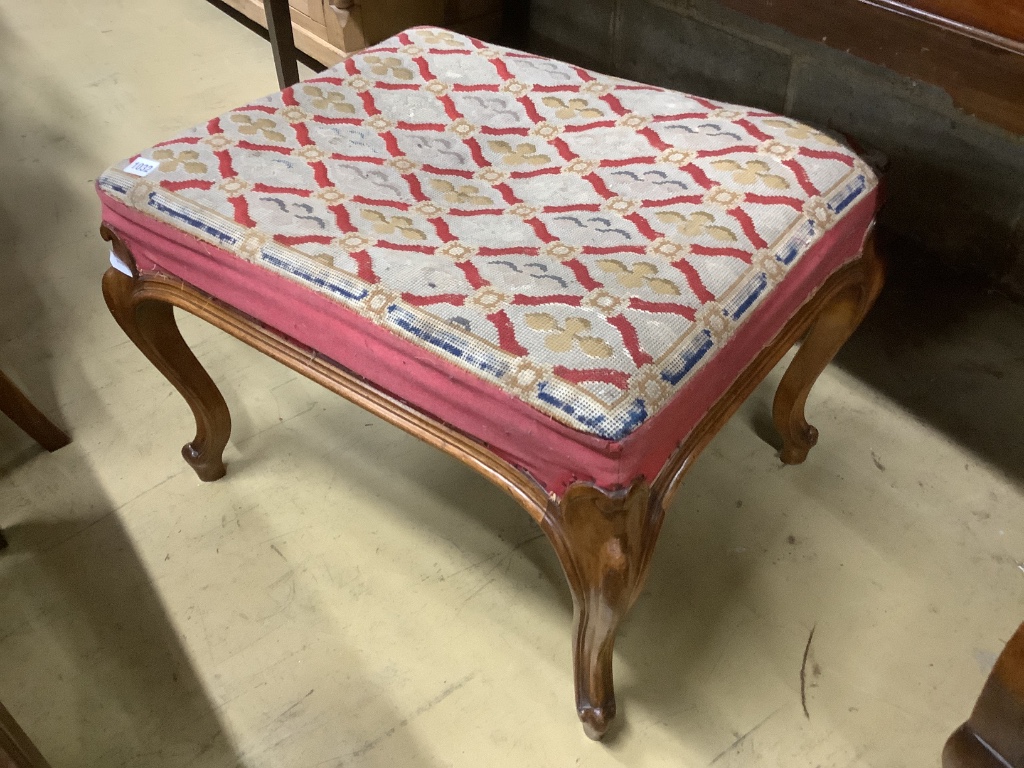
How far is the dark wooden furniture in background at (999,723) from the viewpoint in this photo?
1.54 feet

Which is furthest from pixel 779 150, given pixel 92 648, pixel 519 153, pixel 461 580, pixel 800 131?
pixel 92 648

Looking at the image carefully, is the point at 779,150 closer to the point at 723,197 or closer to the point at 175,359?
the point at 723,197

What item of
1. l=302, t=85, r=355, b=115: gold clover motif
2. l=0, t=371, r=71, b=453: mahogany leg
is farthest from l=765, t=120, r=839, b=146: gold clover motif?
l=0, t=371, r=71, b=453: mahogany leg

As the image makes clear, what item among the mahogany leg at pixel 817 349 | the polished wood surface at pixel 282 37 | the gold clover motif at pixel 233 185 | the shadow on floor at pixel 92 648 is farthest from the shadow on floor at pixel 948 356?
the polished wood surface at pixel 282 37

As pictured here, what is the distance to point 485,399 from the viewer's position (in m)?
0.61

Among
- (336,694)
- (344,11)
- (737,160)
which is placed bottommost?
(336,694)

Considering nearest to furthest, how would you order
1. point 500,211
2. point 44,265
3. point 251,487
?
point 500,211
point 251,487
point 44,265

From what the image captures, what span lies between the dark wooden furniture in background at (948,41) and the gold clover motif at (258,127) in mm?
520

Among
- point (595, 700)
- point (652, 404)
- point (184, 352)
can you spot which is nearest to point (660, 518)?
point (652, 404)

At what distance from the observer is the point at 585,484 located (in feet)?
1.96

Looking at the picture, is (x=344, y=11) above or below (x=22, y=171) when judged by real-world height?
above

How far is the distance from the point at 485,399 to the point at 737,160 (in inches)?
14.7

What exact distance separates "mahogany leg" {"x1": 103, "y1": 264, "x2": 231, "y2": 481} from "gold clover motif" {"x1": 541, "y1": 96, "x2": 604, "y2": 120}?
483mm

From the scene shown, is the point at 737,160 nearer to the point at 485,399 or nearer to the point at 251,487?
the point at 485,399
